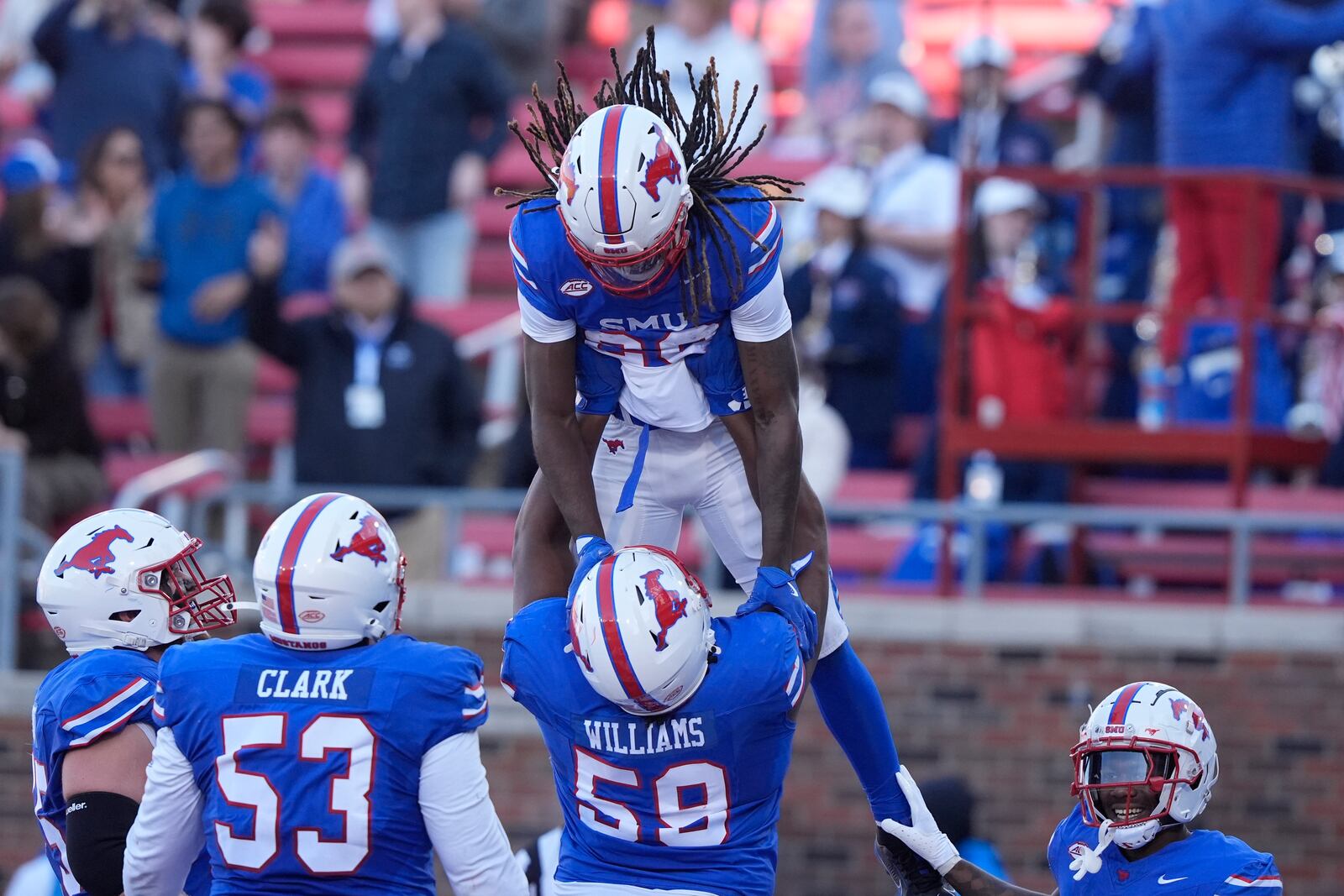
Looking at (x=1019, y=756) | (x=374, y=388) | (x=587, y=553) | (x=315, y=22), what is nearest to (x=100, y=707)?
(x=587, y=553)

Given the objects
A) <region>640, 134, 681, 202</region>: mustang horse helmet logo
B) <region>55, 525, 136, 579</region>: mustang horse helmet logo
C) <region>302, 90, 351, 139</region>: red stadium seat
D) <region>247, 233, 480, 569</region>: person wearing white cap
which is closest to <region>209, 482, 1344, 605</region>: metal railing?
<region>247, 233, 480, 569</region>: person wearing white cap

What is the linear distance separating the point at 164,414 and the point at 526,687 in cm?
582

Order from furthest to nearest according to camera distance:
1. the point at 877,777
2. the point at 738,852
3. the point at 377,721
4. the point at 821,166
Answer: the point at 821,166 → the point at 877,777 → the point at 738,852 → the point at 377,721

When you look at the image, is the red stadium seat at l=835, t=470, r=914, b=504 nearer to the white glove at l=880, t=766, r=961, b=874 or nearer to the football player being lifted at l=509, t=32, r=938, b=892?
the football player being lifted at l=509, t=32, r=938, b=892

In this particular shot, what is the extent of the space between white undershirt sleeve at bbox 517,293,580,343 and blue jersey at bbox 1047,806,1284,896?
5.66 ft

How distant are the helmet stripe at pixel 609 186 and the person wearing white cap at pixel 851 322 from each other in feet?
15.5

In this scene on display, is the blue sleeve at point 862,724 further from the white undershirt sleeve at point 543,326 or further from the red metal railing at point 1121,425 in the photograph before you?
the red metal railing at point 1121,425

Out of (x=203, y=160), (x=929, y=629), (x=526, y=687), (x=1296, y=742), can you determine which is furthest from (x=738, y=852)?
(x=203, y=160)

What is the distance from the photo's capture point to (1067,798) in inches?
337

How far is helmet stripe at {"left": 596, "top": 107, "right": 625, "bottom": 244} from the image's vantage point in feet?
14.3

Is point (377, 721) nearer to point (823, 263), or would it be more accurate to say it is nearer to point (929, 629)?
point (929, 629)

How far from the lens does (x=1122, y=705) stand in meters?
4.85

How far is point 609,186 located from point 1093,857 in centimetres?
194

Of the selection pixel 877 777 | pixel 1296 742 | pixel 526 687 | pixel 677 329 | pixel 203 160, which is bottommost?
pixel 1296 742
